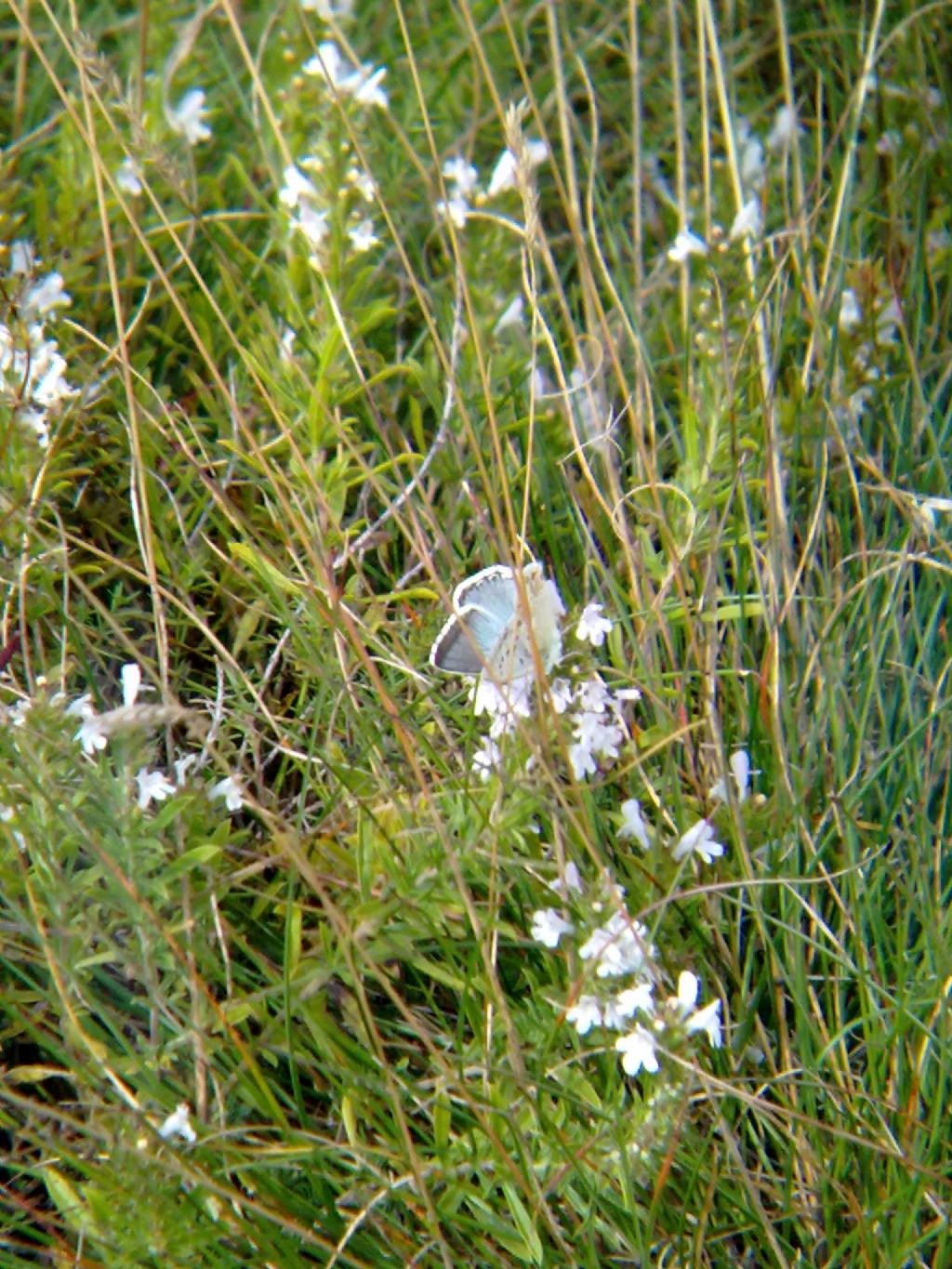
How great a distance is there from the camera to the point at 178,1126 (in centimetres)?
165

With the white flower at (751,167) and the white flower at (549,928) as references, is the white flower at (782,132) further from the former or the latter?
the white flower at (549,928)

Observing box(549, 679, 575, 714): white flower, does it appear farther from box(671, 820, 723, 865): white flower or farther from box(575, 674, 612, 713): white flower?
box(671, 820, 723, 865): white flower

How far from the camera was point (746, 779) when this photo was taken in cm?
201

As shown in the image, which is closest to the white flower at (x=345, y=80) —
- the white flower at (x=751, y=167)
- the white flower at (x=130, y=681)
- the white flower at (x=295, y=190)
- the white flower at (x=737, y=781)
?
the white flower at (x=295, y=190)

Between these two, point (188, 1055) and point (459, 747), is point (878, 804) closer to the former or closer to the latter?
point (459, 747)

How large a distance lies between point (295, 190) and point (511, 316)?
453 millimetres

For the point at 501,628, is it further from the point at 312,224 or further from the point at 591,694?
the point at 312,224

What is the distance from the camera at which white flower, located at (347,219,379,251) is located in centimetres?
218

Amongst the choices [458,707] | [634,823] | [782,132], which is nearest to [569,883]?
[634,823]

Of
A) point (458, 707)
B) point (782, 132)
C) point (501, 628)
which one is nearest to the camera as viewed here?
point (501, 628)

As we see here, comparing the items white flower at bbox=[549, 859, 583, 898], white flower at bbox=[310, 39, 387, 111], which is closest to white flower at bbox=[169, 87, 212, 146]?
white flower at bbox=[310, 39, 387, 111]

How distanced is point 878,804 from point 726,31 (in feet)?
7.10

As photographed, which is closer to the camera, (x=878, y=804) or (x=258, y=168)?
(x=878, y=804)

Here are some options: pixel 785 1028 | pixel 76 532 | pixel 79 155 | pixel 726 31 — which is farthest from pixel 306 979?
pixel 726 31
